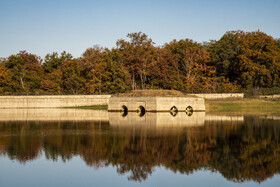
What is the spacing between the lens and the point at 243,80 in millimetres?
87625

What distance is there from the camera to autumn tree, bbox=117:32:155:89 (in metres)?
92.8

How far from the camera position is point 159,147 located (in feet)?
89.5

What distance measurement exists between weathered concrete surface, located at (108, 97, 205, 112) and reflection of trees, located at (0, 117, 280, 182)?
23383 mm

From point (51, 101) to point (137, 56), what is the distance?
23.6 m

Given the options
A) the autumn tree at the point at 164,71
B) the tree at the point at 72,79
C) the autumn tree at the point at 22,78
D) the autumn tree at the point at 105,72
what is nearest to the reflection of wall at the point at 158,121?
the autumn tree at the point at 105,72

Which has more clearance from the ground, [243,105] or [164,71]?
[164,71]

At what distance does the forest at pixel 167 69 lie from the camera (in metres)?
86.1

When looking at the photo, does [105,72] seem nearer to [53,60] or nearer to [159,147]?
[53,60]

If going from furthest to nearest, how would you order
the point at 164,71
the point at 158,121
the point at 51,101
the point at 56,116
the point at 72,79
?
the point at 72,79 < the point at 164,71 < the point at 51,101 < the point at 56,116 < the point at 158,121

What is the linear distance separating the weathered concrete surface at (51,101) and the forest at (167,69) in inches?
228

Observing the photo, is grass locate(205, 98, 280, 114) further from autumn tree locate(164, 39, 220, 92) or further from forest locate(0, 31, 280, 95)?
autumn tree locate(164, 39, 220, 92)

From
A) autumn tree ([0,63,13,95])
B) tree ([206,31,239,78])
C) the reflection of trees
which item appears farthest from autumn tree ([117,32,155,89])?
the reflection of trees

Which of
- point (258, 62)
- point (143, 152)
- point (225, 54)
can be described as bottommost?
Result: point (143, 152)

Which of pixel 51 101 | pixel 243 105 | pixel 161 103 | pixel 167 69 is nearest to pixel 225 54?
pixel 167 69
